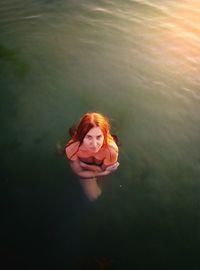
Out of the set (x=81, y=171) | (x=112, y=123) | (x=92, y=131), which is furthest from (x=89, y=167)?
(x=112, y=123)

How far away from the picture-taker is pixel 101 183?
5777 millimetres

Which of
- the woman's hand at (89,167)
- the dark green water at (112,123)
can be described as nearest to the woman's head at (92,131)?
the woman's hand at (89,167)

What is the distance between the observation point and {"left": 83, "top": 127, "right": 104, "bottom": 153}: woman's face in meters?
4.64

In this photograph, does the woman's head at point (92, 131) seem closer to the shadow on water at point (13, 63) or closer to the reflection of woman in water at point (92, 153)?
the reflection of woman in water at point (92, 153)

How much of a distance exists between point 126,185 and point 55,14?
5.62 meters

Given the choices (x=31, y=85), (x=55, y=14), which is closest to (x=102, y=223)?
(x=31, y=85)

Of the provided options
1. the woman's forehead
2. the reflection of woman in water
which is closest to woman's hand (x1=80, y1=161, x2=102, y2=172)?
the reflection of woman in water

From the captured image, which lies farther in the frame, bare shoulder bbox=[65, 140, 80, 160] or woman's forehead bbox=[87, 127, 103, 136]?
bare shoulder bbox=[65, 140, 80, 160]

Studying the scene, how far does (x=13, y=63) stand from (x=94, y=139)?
13.7ft

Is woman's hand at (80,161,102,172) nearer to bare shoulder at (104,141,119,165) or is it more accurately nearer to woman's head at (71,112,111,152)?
bare shoulder at (104,141,119,165)

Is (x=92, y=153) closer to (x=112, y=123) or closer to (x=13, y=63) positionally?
(x=112, y=123)

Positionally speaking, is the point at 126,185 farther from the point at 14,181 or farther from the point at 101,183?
the point at 14,181

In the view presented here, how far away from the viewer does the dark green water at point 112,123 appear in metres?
5.10

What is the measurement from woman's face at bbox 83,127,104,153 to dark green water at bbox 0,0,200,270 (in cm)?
119
